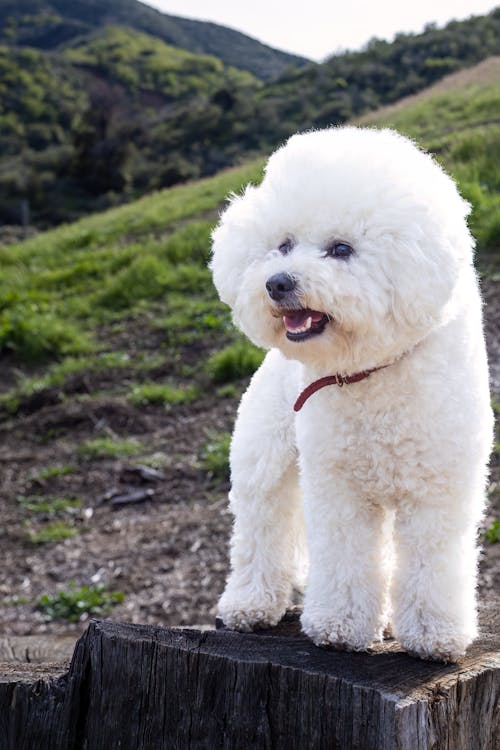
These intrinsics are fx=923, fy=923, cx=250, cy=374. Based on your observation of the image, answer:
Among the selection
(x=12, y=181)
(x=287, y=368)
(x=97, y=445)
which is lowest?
(x=287, y=368)

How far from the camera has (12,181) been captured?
31.9 metres

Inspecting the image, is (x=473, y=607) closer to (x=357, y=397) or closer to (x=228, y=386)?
(x=357, y=397)

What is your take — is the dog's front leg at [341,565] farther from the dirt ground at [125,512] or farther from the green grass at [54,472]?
the green grass at [54,472]

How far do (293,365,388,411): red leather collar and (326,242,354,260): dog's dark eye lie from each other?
28cm

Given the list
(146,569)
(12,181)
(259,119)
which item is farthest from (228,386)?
(12,181)

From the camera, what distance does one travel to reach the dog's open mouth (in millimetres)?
2056

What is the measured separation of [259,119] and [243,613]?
2807 cm

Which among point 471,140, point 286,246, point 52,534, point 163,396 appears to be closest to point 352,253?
point 286,246

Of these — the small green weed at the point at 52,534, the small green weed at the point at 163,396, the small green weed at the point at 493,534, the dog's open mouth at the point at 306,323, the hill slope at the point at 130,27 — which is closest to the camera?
the dog's open mouth at the point at 306,323

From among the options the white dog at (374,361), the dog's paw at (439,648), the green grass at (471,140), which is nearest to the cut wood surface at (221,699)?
the dog's paw at (439,648)

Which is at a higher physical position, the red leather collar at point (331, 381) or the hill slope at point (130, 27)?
the hill slope at point (130, 27)

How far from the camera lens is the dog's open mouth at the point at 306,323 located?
2.06 metres

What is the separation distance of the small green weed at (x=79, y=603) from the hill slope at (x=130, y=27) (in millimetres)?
53441

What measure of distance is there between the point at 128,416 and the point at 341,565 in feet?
15.8
